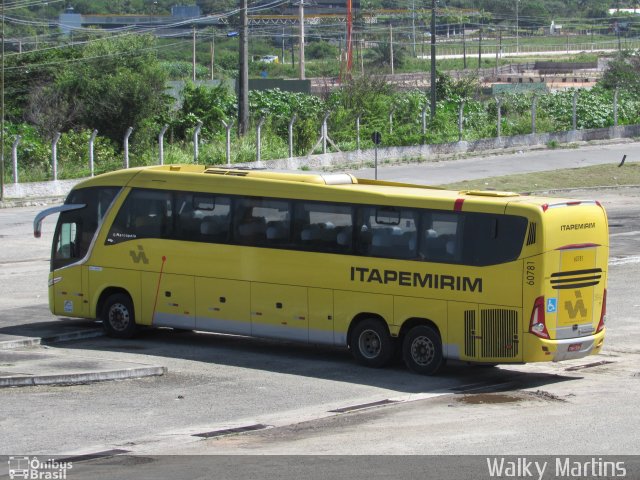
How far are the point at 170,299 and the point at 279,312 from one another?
85.3 inches

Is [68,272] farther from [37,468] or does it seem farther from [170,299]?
[37,468]

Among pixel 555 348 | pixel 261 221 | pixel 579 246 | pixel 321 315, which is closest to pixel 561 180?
pixel 261 221

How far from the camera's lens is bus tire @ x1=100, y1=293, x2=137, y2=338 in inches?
799

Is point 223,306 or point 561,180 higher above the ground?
point 561,180

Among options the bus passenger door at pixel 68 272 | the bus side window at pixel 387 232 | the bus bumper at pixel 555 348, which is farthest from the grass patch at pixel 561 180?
the bus bumper at pixel 555 348

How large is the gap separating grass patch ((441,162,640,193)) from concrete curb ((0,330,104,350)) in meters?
23.4

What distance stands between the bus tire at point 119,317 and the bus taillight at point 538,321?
7225 mm

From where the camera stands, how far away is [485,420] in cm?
1414

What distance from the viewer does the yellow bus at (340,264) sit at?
1658 centimetres

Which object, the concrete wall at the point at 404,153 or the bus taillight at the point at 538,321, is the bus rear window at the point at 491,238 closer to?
the bus taillight at the point at 538,321

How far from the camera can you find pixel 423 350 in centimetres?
1739

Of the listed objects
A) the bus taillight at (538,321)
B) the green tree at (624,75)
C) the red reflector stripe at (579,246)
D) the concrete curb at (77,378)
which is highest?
the green tree at (624,75)

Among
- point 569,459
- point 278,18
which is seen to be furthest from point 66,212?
point 278,18

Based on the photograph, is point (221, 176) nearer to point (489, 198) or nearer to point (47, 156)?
point (489, 198)
